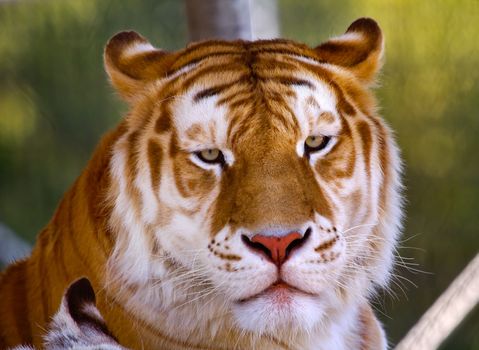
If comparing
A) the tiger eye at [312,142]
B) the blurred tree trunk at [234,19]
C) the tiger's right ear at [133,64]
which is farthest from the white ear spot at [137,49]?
the tiger eye at [312,142]

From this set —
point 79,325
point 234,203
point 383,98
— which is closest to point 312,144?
point 234,203

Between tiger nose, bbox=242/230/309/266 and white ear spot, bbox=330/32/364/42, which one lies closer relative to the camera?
tiger nose, bbox=242/230/309/266

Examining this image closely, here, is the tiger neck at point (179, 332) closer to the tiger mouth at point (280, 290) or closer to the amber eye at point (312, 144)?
the tiger mouth at point (280, 290)

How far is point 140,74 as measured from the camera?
1.11 m

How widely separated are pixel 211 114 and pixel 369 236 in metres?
0.25

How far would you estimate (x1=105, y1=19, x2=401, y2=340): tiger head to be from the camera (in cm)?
101

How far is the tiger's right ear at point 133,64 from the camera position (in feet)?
3.63

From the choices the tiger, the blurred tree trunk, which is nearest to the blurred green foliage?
the blurred tree trunk

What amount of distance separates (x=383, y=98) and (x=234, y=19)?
261 mm

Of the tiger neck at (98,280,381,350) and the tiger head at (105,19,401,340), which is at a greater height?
the tiger head at (105,19,401,340)

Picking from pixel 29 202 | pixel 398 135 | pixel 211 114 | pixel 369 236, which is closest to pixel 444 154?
pixel 398 135

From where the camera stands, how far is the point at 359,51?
3.72 feet

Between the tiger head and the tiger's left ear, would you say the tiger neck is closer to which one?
the tiger head

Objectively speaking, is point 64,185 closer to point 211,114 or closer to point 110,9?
point 110,9
